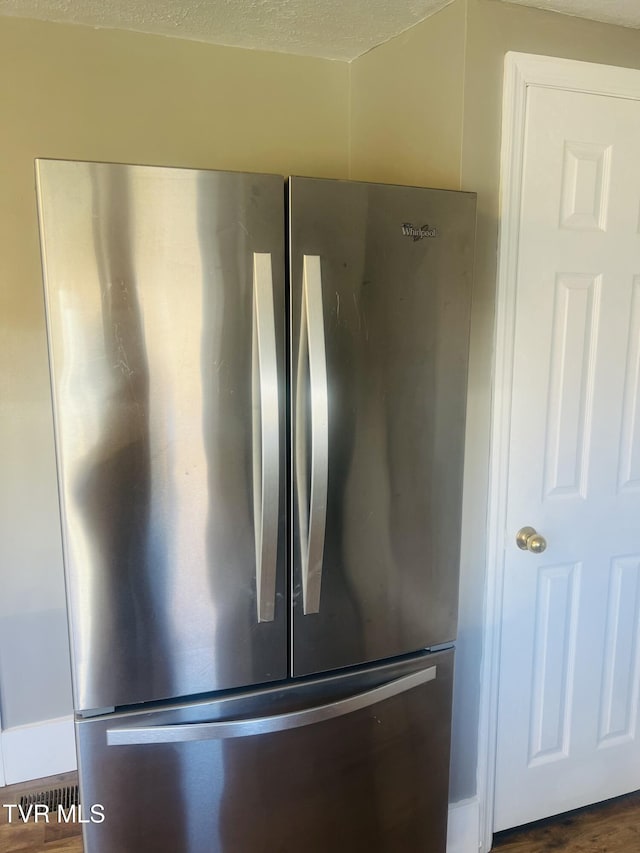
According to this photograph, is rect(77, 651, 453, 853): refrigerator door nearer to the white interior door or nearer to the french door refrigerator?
the french door refrigerator

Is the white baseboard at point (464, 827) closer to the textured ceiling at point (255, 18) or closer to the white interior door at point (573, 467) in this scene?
the white interior door at point (573, 467)

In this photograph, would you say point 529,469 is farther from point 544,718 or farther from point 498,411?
point 544,718

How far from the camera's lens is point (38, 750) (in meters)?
2.21

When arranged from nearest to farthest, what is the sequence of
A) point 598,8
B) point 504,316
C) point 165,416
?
1. point 165,416
2. point 598,8
3. point 504,316

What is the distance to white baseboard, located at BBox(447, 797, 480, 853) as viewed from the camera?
73.3 inches

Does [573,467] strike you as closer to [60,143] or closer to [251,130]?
[251,130]

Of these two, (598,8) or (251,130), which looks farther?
(251,130)

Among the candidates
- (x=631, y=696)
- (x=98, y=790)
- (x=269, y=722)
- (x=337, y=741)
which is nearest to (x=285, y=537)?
(x=269, y=722)

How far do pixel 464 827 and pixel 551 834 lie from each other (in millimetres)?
332

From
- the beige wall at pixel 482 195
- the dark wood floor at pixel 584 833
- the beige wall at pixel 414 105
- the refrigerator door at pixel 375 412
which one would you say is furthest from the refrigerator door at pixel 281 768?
the beige wall at pixel 414 105

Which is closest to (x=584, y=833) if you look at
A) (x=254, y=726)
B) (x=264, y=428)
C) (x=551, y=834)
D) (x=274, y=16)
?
(x=551, y=834)

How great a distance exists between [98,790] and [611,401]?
1.61 m

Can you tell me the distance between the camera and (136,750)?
1.32 metres

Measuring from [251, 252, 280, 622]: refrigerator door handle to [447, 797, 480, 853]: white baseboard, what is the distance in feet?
3.41
